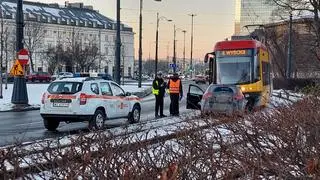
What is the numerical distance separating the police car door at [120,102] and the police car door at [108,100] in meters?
0.24

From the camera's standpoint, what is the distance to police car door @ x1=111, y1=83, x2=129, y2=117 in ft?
63.7

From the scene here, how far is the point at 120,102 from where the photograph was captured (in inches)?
772

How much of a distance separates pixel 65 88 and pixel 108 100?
60.6 inches

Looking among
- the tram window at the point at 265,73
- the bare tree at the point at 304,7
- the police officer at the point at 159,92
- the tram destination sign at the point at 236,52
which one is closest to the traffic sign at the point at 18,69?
the police officer at the point at 159,92

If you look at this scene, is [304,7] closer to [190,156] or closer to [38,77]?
[190,156]

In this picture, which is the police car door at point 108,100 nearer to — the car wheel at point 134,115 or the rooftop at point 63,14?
the car wheel at point 134,115

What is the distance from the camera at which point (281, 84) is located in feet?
177

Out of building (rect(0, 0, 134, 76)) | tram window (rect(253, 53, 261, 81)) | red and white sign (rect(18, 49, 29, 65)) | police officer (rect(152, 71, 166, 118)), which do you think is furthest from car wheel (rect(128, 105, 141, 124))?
building (rect(0, 0, 134, 76))

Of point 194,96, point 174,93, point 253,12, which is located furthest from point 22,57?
point 253,12

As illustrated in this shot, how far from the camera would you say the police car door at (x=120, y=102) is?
1942 cm

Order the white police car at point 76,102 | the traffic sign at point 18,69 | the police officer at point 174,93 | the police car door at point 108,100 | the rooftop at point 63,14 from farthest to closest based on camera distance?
the rooftop at point 63,14, the traffic sign at point 18,69, the police officer at point 174,93, the police car door at point 108,100, the white police car at point 76,102

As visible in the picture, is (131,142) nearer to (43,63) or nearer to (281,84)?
(281,84)

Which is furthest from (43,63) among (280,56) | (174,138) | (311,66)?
(174,138)

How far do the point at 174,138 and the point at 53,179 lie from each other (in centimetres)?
233
